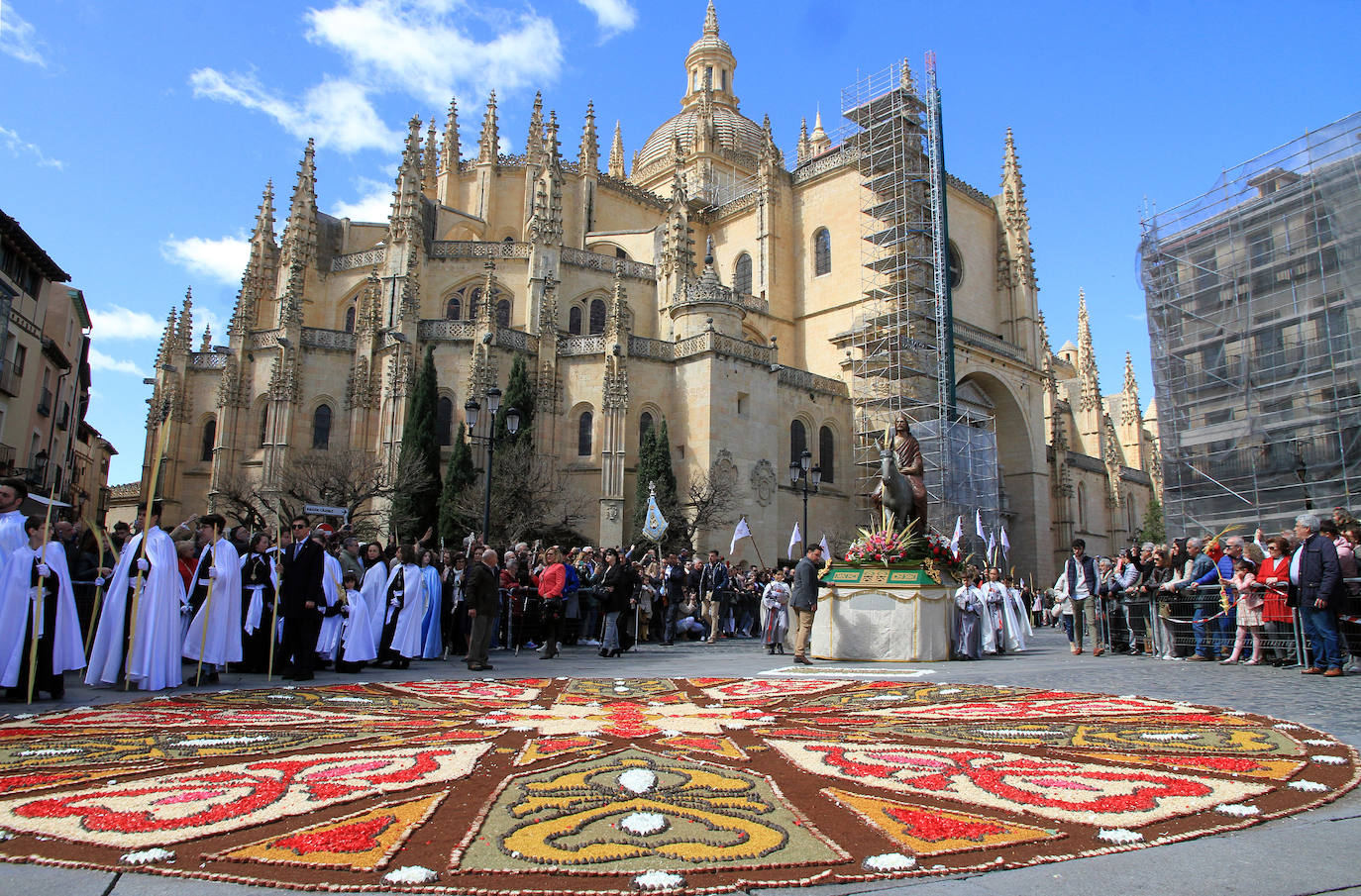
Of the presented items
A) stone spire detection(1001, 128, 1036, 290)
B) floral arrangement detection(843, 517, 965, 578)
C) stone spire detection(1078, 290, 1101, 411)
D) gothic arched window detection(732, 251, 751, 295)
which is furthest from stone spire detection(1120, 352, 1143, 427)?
floral arrangement detection(843, 517, 965, 578)

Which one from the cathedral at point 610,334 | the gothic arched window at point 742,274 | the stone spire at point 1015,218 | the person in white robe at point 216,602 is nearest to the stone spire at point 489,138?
the cathedral at point 610,334

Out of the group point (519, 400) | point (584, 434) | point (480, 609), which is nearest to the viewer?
point (480, 609)

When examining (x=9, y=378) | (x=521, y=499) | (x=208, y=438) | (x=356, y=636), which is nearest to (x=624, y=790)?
(x=356, y=636)

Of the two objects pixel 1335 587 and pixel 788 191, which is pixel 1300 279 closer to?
pixel 1335 587

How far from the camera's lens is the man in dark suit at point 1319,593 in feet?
29.3

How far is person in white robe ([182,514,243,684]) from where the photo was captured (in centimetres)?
889

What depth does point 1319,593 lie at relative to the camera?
9.01 meters

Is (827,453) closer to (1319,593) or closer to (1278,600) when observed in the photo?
(1278,600)

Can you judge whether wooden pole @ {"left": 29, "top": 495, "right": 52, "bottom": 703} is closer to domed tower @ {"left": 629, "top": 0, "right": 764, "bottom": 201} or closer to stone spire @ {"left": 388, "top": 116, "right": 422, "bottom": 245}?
stone spire @ {"left": 388, "top": 116, "right": 422, "bottom": 245}

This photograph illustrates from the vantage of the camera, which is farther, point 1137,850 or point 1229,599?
point 1229,599

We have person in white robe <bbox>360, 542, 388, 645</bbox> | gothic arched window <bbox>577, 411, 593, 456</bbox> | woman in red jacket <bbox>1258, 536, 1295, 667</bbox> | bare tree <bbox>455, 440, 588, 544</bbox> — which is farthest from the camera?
gothic arched window <bbox>577, 411, 593, 456</bbox>

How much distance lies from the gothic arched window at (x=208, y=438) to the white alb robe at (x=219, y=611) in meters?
27.4

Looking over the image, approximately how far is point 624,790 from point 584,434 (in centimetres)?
2805

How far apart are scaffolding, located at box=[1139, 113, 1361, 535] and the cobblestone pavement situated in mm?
11083
